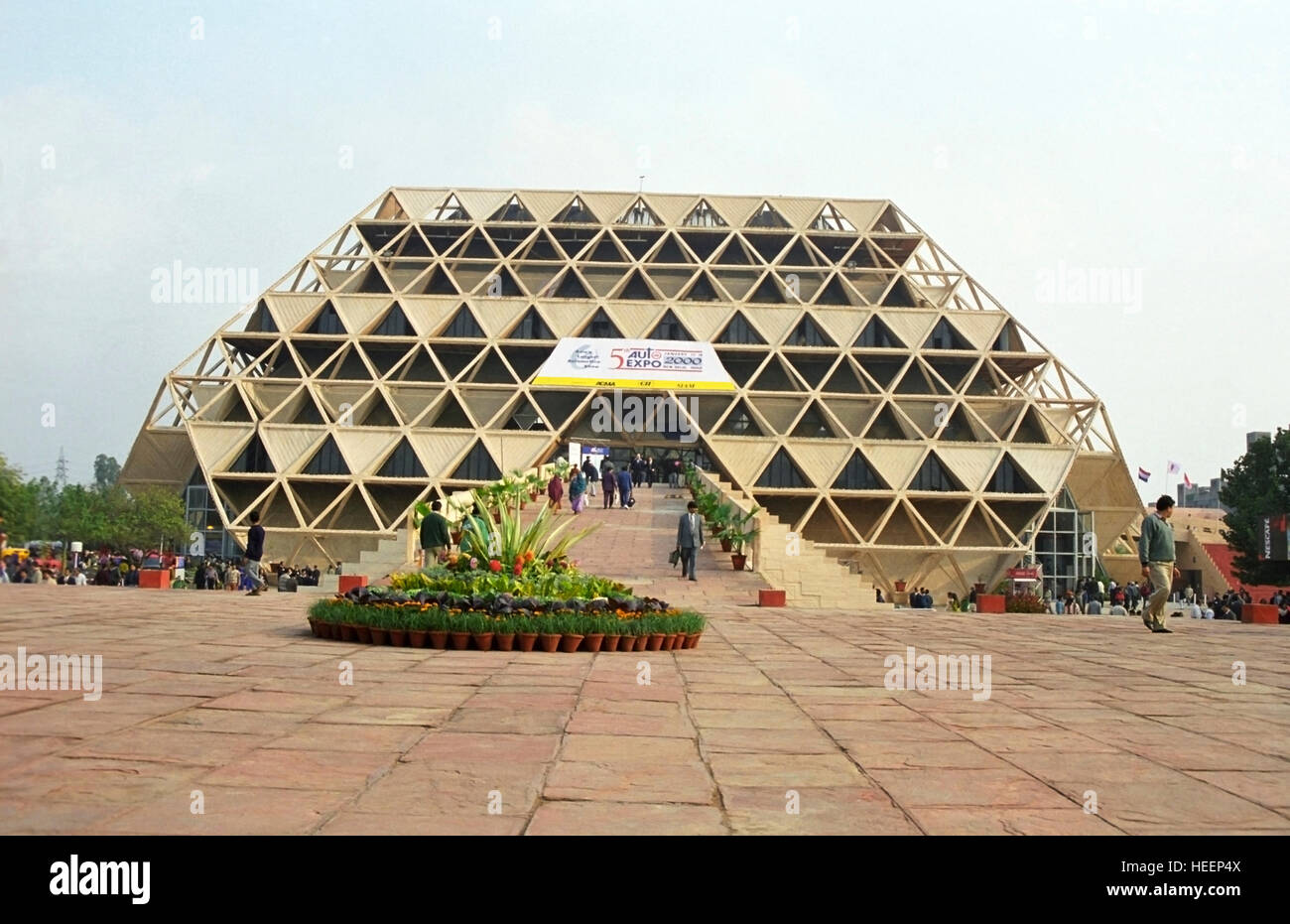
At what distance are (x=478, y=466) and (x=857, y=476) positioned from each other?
672 inches

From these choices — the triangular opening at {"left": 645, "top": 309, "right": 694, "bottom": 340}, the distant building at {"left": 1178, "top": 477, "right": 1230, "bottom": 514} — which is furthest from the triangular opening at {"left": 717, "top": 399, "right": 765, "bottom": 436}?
the distant building at {"left": 1178, "top": 477, "right": 1230, "bottom": 514}

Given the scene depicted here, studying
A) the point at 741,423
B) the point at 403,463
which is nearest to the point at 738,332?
the point at 741,423

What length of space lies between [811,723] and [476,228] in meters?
53.4

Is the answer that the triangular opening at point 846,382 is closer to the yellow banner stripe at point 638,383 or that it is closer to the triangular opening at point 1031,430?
the yellow banner stripe at point 638,383

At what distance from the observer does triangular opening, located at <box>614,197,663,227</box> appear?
58794mm

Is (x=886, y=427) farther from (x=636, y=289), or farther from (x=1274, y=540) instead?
(x=1274, y=540)

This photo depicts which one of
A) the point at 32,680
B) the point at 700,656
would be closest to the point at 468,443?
the point at 700,656

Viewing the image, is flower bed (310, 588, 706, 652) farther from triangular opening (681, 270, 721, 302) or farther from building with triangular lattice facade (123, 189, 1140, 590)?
triangular opening (681, 270, 721, 302)

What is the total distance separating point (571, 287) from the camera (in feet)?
183

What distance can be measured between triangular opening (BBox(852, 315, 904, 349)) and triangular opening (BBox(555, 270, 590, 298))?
15.0 meters

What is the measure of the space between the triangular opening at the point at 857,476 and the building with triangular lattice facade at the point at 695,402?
121 mm

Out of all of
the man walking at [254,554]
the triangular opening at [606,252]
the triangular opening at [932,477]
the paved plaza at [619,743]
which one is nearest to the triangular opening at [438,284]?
the triangular opening at [606,252]

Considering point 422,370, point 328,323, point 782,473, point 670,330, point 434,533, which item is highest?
point 328,323
